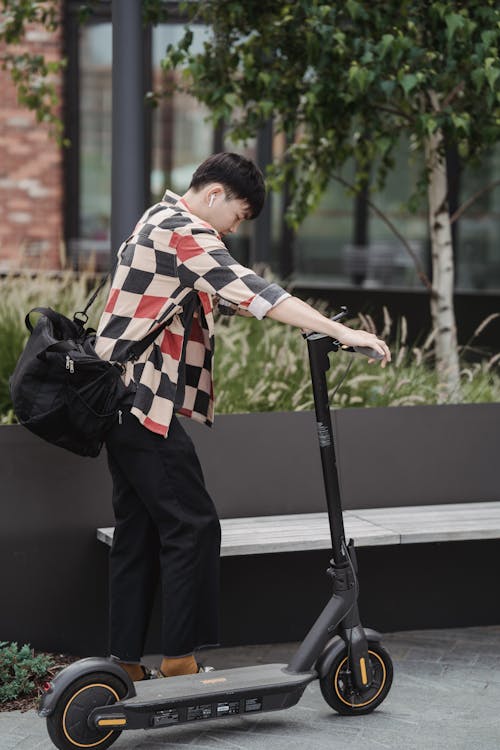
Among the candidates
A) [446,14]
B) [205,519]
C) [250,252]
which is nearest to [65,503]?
[205,519]

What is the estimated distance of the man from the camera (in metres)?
3.40

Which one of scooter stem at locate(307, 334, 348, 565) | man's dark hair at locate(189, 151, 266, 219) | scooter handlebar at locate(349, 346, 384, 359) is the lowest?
scooter stem at locate(307, 334, 348, 565)

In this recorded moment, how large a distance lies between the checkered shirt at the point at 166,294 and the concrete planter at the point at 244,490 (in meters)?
0.72

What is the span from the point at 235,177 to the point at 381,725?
171 cm

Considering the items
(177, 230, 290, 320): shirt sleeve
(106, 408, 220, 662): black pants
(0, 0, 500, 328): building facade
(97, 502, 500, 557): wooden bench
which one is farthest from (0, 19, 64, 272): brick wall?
(177, 230, 290, 320): shirt sleeve

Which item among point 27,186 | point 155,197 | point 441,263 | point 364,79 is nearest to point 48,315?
point 364,79

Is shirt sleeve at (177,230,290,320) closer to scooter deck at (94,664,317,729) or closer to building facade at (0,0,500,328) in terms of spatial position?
scooter deck at (94,664,317,729)

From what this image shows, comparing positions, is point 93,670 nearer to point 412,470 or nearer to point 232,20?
point 412,470

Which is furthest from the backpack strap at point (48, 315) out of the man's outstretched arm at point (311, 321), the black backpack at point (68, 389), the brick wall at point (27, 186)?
the brick wall at point (27, 186)

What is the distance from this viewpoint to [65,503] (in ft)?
13.6

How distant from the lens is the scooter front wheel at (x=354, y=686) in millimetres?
3617

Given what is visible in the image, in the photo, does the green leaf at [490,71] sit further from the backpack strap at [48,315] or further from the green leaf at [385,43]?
the backpack strap at [48,315]

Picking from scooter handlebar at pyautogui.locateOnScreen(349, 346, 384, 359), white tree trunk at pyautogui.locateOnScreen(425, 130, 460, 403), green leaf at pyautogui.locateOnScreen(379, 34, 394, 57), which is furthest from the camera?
white tree trunk at pyautogui.locateOnScreen(425, 130, 460, 403)

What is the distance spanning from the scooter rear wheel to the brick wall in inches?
318
